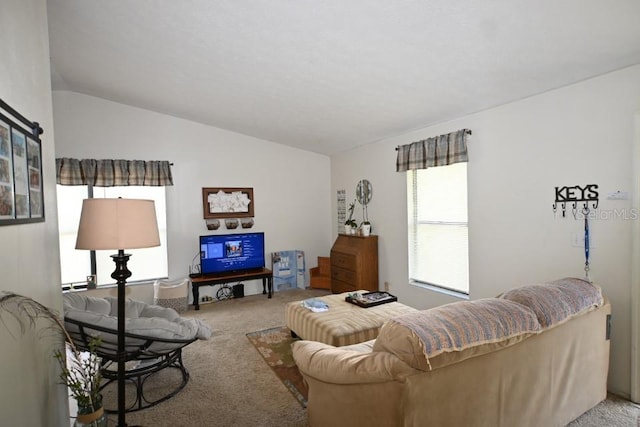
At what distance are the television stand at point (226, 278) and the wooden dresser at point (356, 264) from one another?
1.08 metres

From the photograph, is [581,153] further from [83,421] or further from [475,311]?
[83,421]

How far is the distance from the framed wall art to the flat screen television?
351cm

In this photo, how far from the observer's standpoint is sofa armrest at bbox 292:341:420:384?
1421 mm

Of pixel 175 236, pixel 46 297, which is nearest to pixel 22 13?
pixel 46 297

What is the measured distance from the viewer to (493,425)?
1.65 metres

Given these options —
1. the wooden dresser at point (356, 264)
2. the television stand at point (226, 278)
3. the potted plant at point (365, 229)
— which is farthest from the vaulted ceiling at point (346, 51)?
the television stand at point (226, 278)

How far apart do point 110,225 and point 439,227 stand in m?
3.40

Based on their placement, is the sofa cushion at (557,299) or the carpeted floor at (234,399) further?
the carpeted floor at (234,399)

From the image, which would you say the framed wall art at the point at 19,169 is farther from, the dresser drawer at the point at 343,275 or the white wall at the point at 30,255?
the dresser drawer at the point at 343,275

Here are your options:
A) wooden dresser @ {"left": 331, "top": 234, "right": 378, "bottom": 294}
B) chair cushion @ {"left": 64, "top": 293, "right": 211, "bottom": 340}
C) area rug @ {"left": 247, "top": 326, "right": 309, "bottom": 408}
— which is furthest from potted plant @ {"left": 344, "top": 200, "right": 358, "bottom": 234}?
chair cushion @ {"left": 64, "top": 293, "right": 211, "bottom": 340}

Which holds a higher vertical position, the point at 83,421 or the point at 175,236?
the point at 175,236

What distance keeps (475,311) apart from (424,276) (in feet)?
8.80

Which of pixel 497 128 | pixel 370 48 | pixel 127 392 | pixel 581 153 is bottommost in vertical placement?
pixel 127 392

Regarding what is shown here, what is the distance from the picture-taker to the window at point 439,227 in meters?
3.69
